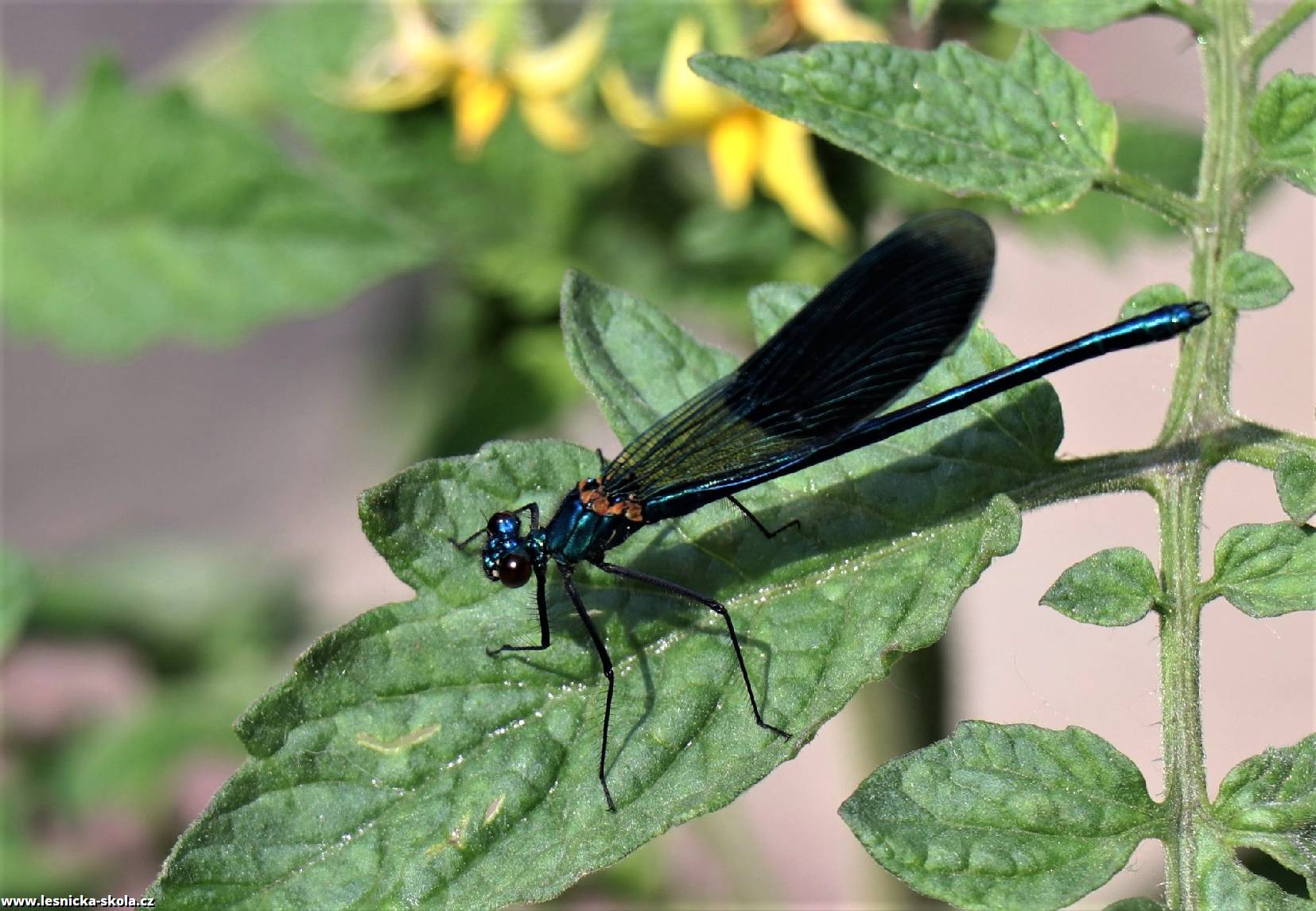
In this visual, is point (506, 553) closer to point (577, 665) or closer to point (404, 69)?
point (577, 665)

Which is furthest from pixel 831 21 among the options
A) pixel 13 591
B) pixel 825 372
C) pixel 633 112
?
pixel 13 591

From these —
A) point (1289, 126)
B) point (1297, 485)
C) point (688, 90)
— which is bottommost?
point (1297, 485)

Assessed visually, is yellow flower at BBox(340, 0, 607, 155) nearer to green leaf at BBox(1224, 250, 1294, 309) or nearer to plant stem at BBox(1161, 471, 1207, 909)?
green leaf at BBox(1224, 250, 1294, 309)

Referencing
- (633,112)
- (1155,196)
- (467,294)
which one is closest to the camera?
(1155,196)

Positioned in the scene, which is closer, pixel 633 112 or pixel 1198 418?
pixel 1198 418

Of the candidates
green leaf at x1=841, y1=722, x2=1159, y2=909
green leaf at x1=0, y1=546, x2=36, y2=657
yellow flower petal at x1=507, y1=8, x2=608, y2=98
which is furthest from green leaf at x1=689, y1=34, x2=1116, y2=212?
green leaf at x1=0, y1=546, x2=36, y2=657

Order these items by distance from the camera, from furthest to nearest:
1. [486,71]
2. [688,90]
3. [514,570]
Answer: [486,71] < [688,90] < [514,570]

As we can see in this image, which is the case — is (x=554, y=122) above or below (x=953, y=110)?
above
